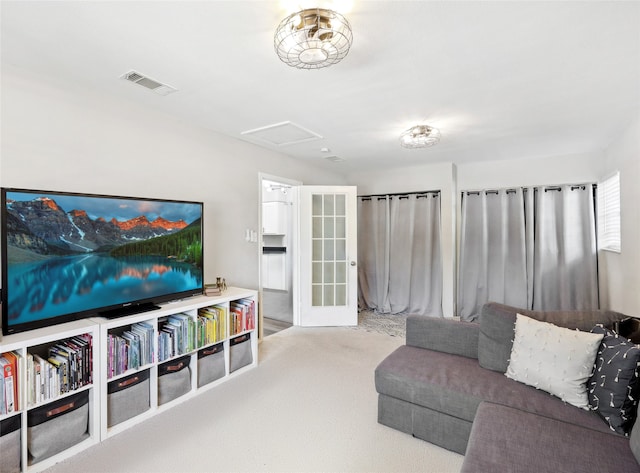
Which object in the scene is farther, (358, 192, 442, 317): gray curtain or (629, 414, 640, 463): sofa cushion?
(358, 192, 442, 317): gray curtain

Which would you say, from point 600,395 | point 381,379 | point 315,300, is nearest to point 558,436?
point 600,395

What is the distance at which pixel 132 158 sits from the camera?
2.50 meters

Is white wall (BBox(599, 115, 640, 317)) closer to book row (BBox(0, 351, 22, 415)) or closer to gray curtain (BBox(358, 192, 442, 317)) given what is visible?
gray curtain (BBox(358, 192, 442, 317))

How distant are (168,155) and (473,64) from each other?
2.46m

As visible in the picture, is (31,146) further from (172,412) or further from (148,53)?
(172,412)

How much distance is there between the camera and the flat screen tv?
5.74 feet

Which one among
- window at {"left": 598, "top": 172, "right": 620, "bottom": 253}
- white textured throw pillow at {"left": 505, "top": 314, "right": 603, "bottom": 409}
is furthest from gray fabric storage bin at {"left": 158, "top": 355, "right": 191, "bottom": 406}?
window at {"left": 598, "top": 172, "right": 620, "bottom": 253}

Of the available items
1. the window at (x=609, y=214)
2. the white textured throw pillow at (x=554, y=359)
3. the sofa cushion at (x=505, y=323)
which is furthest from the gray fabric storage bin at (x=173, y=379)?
the window at (x=609, y=214)

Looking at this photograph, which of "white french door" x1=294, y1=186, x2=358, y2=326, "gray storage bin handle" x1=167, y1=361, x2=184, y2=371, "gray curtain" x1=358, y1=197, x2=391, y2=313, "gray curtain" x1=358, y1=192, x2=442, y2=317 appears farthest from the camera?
"gray curtain" x1=358, y1=197, x2=391, y2=313

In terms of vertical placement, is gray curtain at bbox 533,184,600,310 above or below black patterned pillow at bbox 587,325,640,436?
above

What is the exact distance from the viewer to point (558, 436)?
1.36 meters

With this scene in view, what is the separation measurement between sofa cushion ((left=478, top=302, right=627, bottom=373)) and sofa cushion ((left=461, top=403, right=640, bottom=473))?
47 centimetres

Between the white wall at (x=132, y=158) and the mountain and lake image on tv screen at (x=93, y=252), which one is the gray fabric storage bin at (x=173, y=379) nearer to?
the mountain and lake image on tv screen at (x=93, y=252)

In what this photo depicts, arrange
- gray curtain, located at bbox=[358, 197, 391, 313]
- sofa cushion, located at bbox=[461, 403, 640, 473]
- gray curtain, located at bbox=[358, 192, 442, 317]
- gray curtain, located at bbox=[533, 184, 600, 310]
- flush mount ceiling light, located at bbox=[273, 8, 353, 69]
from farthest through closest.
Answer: gray curtain, located at bbox=[358, 197, 391, 313], gray curtain, located at bbox=[358, 192, 442, 317], gray curtain, located at bbox=[533, 184, 600, 310], flush mount ceiling light, located at bbox=[273, 8, 353, 69], sofa cushion, located at bbox=[461, 403, 640, 473]
